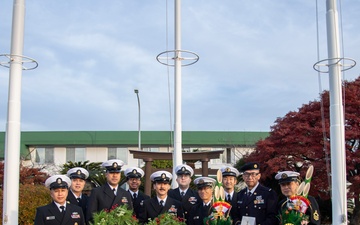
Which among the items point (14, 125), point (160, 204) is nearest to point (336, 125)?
point (160, 204)

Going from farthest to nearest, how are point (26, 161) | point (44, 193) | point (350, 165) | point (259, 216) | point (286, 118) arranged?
point (26, 161) < point (286, 118) < point (350, 165) < point (44, 193) < point (259, 216)

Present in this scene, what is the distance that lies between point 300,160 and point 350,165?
1.41 metres

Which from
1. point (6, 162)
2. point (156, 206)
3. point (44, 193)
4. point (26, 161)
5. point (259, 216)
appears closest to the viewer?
point (259, 216)

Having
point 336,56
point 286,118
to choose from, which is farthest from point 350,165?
point 336,56

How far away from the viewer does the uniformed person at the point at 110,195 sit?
7039 millimetres

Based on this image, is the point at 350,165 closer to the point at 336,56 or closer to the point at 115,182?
the point at 336,56

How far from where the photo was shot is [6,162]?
7.74 m

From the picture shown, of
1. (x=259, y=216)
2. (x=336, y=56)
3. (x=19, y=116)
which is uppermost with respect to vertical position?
A: (x=336, y=56)

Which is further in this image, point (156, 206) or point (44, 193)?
point (44, 193)

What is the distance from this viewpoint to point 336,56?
8102 mm

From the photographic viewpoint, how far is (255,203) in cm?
670

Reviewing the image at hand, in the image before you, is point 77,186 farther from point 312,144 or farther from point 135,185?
point 312,144

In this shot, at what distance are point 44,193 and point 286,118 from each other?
7.57m

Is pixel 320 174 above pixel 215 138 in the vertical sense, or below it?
below
